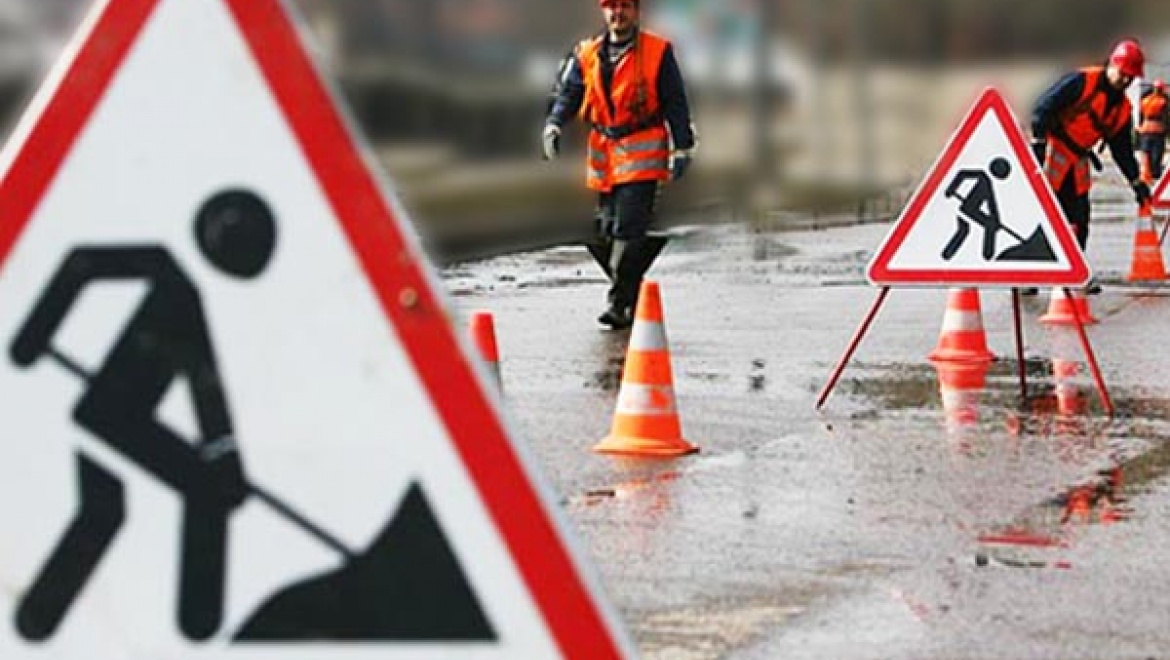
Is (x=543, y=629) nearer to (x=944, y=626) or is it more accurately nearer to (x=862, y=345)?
(x=944, y=626)

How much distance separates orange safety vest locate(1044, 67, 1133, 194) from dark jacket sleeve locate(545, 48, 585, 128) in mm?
2987

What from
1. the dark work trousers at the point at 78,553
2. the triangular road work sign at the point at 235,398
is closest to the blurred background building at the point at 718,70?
the triangular road work sign at the point at 235,398

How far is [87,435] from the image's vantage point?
3045 mm

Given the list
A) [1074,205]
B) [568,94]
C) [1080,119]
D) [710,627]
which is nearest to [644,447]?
[710,627]

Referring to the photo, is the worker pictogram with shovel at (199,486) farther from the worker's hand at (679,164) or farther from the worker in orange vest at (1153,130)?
the worker in orange vest at (1153,130)

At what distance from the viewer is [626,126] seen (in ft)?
43.0

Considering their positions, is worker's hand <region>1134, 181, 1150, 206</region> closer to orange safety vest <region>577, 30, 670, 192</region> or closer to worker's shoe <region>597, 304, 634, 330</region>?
orange safety vest <region>577, 30, 670, 192</region>

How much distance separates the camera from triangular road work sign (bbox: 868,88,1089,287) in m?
10.0

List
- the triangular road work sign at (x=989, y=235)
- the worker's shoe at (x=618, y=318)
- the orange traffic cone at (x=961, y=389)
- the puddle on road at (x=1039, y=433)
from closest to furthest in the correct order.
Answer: the puddle on road at (x=1039, y=433) < the orange traffic cone at (x=961, y=389) < the triangular road work sign at (x=989, y=235) < the worker's shoe at (x=618, y=318)

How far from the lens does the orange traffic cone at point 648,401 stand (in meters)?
8.92

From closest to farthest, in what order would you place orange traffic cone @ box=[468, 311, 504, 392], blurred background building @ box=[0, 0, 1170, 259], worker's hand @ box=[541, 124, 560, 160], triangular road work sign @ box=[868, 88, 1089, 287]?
blurred background building @ box=[0, 0, 1170, 259] < orange traffic cone @ box=[468, 311, 504, 392] < triangular road work sign @ box=[868, 88, 1089, 287] < worker's hand @ box=[541, 124, 560, 160]

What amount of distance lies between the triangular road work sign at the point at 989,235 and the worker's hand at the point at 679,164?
3011 mm

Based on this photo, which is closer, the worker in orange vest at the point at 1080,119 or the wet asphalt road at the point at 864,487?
the wet asphalt road at the point at 864,487

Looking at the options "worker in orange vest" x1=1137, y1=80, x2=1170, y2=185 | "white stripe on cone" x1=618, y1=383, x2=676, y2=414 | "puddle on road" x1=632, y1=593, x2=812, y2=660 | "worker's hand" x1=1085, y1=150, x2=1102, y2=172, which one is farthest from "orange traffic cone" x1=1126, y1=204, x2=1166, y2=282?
"worker in orange vest" x1=1137, y1=80, x2=1170, y2=185
